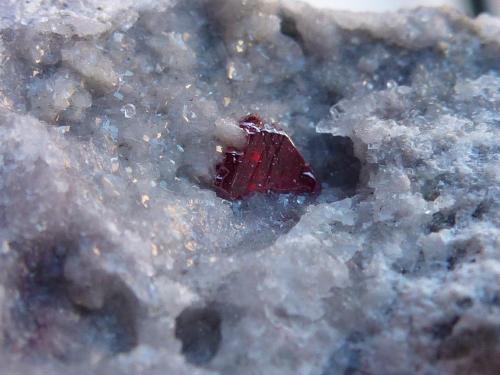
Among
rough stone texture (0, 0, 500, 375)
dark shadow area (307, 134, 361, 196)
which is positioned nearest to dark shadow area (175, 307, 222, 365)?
rough stone texture (0, 0, 500, 375)

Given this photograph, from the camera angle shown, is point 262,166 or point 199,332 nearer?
point 199,332

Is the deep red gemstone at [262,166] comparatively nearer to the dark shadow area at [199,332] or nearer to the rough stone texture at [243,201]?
the rough stone texture at [243,201]

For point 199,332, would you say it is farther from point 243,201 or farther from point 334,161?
point 334,161

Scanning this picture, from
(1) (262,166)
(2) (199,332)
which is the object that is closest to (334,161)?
(1) (262,166)

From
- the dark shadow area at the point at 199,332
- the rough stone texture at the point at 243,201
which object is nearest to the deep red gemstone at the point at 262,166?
the rough stone texture at the point at 243,201

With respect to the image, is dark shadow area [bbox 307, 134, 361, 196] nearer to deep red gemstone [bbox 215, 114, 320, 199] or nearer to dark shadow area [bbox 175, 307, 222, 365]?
deep red gemstone [bbox 215, 114, 320, 199]

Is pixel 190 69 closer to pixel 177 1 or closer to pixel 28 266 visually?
pixel 177 1

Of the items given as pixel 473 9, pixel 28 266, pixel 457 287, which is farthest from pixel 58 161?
pixel 473 9
